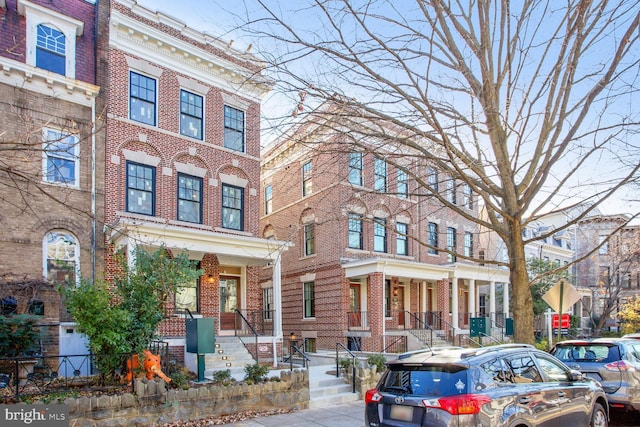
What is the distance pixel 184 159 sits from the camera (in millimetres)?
17125

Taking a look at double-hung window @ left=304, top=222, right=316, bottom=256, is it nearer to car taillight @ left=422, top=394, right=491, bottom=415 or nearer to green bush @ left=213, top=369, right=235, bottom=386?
green bush @ left=213, top=369, right=235, bottom=386

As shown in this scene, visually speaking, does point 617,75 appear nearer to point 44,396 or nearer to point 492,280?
point 44,396

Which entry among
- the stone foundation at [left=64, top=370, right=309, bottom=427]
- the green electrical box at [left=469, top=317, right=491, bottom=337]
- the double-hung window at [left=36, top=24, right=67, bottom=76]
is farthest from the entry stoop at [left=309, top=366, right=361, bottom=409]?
the double-hung window at [left=36, top=24, right=67, bottom=76]

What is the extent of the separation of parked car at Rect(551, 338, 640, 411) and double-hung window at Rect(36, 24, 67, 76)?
14.8 metres

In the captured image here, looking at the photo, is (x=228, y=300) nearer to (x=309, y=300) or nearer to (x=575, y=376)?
(x=309, y=300)

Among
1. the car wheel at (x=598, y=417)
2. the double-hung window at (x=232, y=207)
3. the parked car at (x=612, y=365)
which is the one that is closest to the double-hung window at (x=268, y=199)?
the double-hung window at (x=232, y=207)

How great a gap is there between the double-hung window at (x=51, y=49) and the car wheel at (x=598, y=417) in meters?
15.1

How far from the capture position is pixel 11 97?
44.9ft

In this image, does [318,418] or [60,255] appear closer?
[318,418]

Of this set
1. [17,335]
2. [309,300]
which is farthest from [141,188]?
[309,300]

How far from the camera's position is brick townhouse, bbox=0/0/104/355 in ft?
43.6

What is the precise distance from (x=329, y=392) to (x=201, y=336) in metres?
3.25

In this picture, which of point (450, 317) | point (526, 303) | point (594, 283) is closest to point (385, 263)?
point (450, 317)

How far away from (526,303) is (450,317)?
17219 mm
